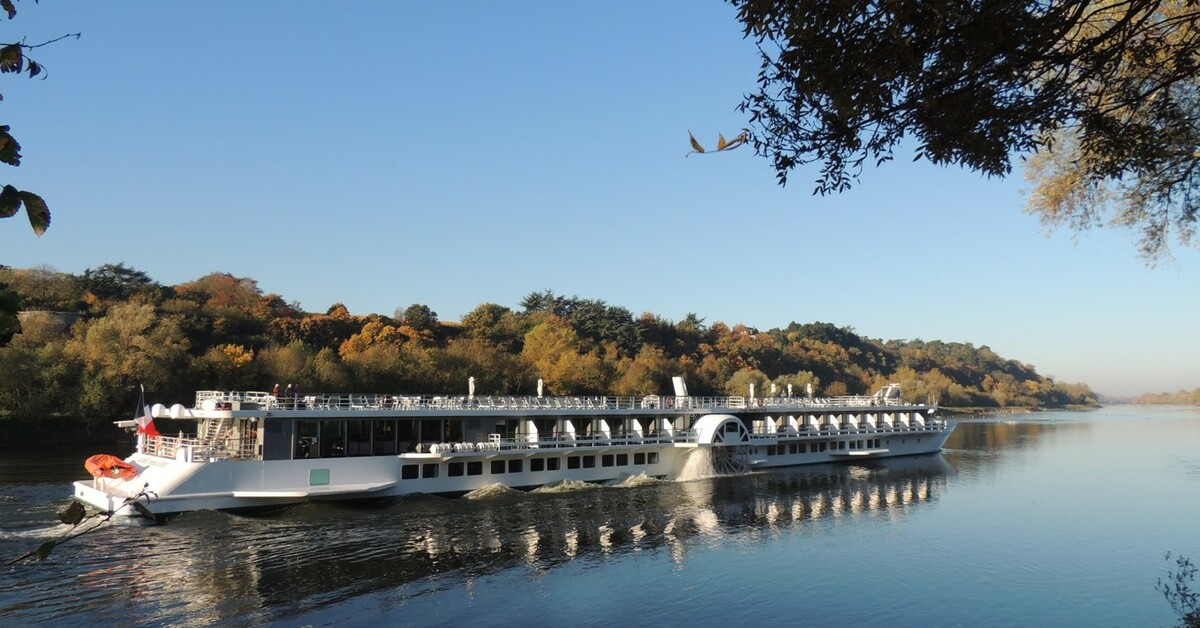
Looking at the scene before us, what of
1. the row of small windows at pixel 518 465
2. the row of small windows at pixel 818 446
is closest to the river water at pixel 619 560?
the row of small windows at pixel 518 465

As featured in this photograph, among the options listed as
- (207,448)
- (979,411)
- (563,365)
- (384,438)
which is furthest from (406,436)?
(979,411)

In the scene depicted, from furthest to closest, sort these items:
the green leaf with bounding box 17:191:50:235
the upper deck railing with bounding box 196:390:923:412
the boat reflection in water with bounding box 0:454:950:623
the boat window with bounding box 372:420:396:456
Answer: the boat window with bounding box 372:420:396:456
the upper deck railing with bounding box 196:390:923:412
the boat reflection in water with bounding box 0:454:950:623
the green leaf with bounding box 17:191:50:235

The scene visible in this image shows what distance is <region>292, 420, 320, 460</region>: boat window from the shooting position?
32969 mm

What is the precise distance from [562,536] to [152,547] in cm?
1431

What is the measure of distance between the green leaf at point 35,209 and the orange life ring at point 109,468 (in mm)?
32738

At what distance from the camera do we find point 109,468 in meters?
30.9

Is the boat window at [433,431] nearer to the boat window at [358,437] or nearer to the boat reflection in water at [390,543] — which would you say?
the boat window at [358,437]

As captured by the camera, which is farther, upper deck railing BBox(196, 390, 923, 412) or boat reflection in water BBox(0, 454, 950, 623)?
upper deck railing BBox(196, 390, 923, 412)

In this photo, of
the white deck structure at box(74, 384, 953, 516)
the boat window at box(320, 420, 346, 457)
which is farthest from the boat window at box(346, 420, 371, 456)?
the boat window at box(320, 420, 346, 457)

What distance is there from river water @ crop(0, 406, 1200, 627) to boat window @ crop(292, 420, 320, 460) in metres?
2.30

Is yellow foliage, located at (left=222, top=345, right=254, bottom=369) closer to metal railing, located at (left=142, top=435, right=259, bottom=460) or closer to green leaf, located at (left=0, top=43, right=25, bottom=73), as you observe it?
metal railing, located at (left=142, top=435, right=259, bottom=460)

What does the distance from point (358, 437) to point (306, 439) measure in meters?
2.51

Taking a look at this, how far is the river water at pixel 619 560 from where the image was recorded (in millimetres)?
21453

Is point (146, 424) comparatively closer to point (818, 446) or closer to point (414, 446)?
point (414, 446)
